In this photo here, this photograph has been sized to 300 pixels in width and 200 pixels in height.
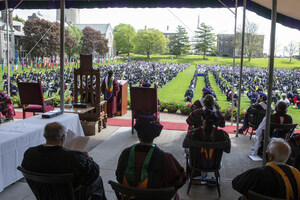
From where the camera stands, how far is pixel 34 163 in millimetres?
2447

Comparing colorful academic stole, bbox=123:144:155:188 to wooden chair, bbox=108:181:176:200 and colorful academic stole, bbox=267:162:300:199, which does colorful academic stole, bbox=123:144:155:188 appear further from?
colorful academic stole, bbox=267:162:300:199

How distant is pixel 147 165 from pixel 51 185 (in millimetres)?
853

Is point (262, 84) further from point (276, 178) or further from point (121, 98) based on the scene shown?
point (276, 178)

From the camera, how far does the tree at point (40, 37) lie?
3466 cm

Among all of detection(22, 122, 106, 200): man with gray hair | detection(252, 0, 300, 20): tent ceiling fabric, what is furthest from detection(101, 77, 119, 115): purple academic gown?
detection(22, 122, 106, 200): man with gray hair

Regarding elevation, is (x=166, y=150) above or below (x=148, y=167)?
below

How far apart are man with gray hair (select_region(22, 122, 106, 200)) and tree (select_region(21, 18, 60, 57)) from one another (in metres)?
34.1

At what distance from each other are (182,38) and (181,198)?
36.1 meters

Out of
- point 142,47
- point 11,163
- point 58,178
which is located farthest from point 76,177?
point 142,47

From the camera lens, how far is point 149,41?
33.6 metres

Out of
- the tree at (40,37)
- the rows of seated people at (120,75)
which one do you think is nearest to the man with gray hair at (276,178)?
the rows of seated people at (120,75)

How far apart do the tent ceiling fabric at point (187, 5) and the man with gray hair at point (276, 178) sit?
16.8 feet

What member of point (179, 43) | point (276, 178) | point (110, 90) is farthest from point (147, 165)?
point (179, 43)

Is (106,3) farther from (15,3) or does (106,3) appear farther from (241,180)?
(241,180)
